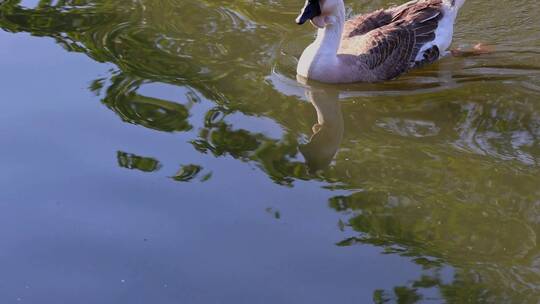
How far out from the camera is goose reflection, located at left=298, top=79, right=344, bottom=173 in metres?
6.78

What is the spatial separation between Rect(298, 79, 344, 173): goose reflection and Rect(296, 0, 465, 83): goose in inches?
5.9

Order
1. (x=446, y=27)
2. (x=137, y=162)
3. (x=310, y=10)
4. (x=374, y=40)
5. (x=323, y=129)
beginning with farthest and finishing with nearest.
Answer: (x=446, y=27) → (x=374, y=40) → (x=310, y=10) → (x=323, y=129) → (x=137, y=162)

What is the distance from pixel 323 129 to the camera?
7.20m

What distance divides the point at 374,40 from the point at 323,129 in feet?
4.23

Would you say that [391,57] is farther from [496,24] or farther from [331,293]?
[331,293]

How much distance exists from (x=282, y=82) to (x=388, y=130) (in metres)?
1.27

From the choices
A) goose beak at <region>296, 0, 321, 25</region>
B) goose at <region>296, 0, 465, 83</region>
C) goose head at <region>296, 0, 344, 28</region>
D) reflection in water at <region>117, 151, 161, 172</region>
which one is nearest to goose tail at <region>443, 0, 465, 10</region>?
goose at <region>296, 0, 465, 83</region>

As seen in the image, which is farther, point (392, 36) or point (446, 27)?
point (446, 27)

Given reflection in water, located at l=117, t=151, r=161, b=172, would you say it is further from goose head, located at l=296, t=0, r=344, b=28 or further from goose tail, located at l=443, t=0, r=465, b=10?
goose tail, located at l=443, t=0, r=465, b=10

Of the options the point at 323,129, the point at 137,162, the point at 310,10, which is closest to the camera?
the point at 137,162

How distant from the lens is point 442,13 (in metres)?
8.57

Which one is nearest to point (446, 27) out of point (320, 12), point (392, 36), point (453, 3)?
point (453, 3)

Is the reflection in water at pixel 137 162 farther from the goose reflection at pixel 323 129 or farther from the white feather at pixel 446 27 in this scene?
the white feather at pixel 446 27

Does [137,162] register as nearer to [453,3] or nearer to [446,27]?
[446,27]
